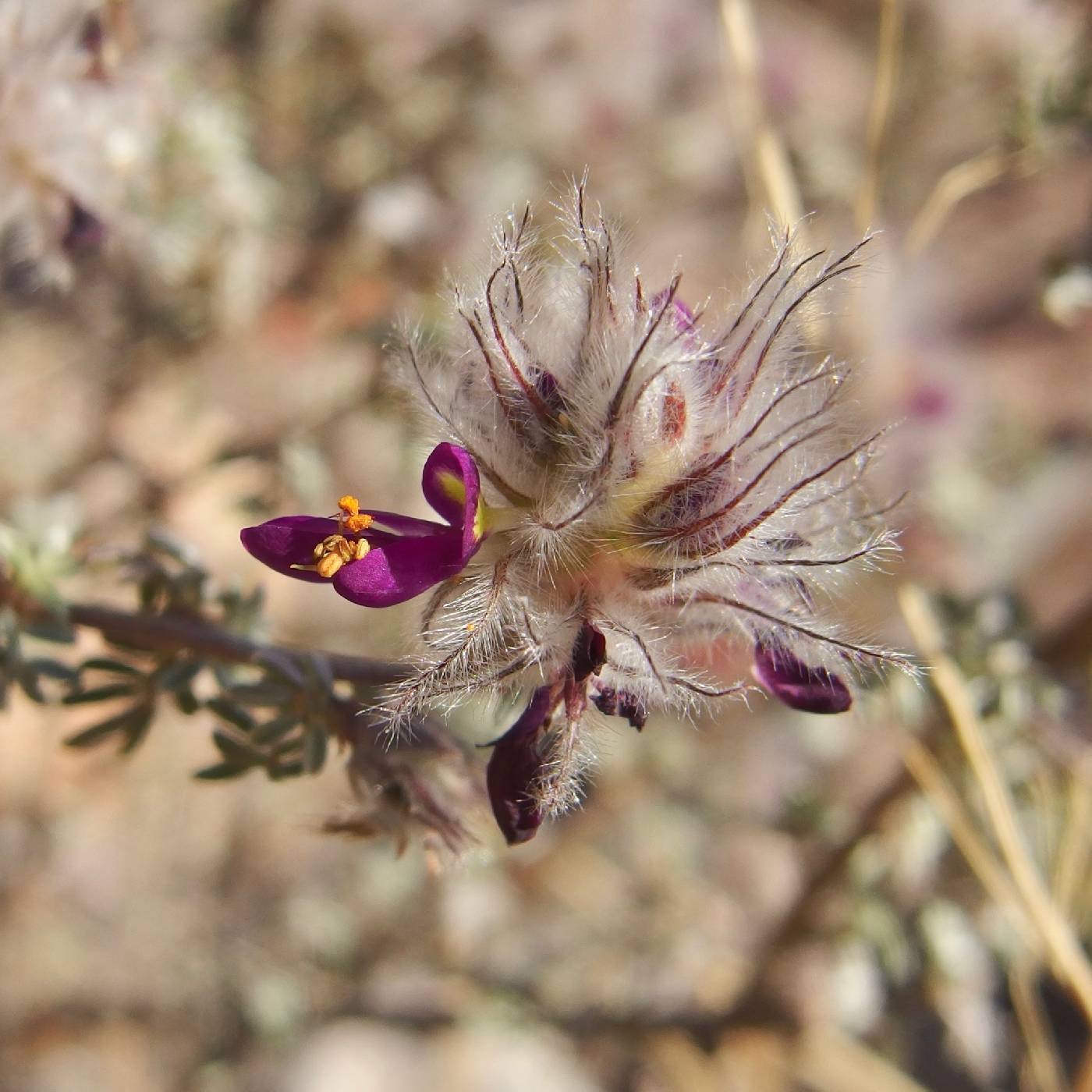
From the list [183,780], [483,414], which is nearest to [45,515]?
[483,414]

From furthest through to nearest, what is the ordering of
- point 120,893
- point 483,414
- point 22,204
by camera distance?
point 120,893
point 22,204
point 483,414

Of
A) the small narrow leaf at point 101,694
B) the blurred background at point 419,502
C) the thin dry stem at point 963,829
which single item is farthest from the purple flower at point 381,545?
the thin dry stem at point 963,829

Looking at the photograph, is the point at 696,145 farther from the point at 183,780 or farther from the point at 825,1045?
the point at 825,1045

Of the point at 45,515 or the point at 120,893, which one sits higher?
the point at 45,515

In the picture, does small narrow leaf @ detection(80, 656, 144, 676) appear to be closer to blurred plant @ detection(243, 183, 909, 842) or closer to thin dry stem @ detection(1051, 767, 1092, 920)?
blurred plant @ detection(243, 183, 909, 842)

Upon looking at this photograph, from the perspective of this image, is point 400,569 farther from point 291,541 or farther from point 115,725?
point 115,725

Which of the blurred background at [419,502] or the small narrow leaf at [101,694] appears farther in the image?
the blurred background at [419,502]

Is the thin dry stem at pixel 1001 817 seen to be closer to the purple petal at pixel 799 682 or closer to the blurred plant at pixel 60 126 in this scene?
the purple petal at pixel 799 682

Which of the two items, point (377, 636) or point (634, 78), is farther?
point (634, 78)
